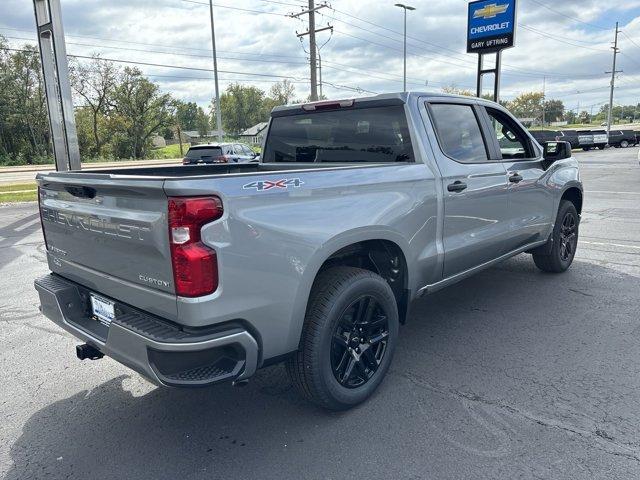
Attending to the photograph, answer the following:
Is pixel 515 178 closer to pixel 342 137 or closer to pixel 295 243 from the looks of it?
pixel 342 137

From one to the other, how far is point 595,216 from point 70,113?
32.7ft

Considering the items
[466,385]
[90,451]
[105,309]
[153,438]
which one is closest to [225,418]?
[153,438]

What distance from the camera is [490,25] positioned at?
50.1 ft

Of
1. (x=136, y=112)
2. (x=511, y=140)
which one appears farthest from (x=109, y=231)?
(x=136, y=112)

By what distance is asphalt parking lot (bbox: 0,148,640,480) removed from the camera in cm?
262

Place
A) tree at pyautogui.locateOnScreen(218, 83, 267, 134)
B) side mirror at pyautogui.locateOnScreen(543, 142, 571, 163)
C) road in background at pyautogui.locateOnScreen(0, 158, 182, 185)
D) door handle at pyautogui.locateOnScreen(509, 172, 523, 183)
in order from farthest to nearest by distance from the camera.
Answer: tree at pyautogui.locateOnScreen(218, 83, 267, 134) → road in background at pyautogui.locateOnScreen(0, 158, 182, 185) → side mirror at pyautogui.locateOnScreen(543, 142, 571, 163) → door handle at pyautogui.locateOnScreen(509, 172, 523, 183)

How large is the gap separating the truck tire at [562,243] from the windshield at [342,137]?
279 centimetres

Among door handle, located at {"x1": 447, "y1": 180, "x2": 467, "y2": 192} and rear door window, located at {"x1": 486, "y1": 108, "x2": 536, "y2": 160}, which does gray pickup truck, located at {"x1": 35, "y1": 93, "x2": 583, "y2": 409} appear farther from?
rear door window, located at {"x1": 486, "y1": 108, "x2": 536, "y2": 160}

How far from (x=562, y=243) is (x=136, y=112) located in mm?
62142

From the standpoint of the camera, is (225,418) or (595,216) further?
(595,216)

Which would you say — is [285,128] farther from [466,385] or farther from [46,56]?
[46,56]

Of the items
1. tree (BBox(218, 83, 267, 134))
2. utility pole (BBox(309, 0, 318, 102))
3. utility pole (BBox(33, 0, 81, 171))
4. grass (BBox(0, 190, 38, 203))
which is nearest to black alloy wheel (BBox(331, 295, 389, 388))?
utility pole (BBox(33, 0, 81, 171))

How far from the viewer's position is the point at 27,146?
174ft

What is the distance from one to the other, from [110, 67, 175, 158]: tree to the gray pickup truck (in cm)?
6094
